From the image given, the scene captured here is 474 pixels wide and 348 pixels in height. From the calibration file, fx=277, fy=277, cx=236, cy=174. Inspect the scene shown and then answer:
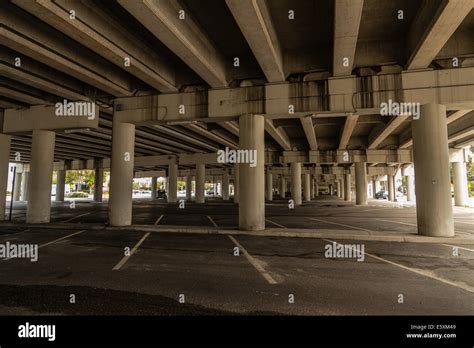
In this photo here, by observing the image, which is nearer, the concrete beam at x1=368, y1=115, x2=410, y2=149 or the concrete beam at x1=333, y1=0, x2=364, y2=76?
the concrete beam at x1=333, y1=0, x2=364, y2=76

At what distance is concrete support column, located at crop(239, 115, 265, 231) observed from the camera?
1213 cm

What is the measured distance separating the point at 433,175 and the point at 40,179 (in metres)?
18.4

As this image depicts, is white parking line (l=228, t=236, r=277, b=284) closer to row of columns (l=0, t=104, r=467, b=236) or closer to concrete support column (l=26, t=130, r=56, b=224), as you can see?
row of columns (l=0, t=104, r=467, b=236)

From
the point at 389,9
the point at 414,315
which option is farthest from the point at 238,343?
the point at 389,9

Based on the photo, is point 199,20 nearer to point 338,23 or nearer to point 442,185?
point 338,23

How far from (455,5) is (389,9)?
1.98 m

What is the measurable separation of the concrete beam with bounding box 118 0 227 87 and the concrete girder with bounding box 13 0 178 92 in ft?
5.19

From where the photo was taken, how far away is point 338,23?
7.75 m

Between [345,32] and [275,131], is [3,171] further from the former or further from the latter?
[345,32]

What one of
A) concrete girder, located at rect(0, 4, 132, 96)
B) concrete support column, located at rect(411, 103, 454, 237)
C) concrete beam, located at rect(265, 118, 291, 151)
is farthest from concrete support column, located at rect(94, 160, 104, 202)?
concrete support column, located at rect(411, 103, 454, 237)

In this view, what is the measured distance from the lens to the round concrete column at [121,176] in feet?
44.0

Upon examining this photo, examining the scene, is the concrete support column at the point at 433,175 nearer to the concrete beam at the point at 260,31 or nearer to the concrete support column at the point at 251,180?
the concrete beam at the point at 260,31

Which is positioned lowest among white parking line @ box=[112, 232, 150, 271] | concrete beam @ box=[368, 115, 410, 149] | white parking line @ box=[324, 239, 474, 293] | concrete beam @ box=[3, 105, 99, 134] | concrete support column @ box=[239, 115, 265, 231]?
white parking line @ box=[324, 239, 474, 293]

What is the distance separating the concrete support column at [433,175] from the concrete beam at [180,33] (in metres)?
8.55
